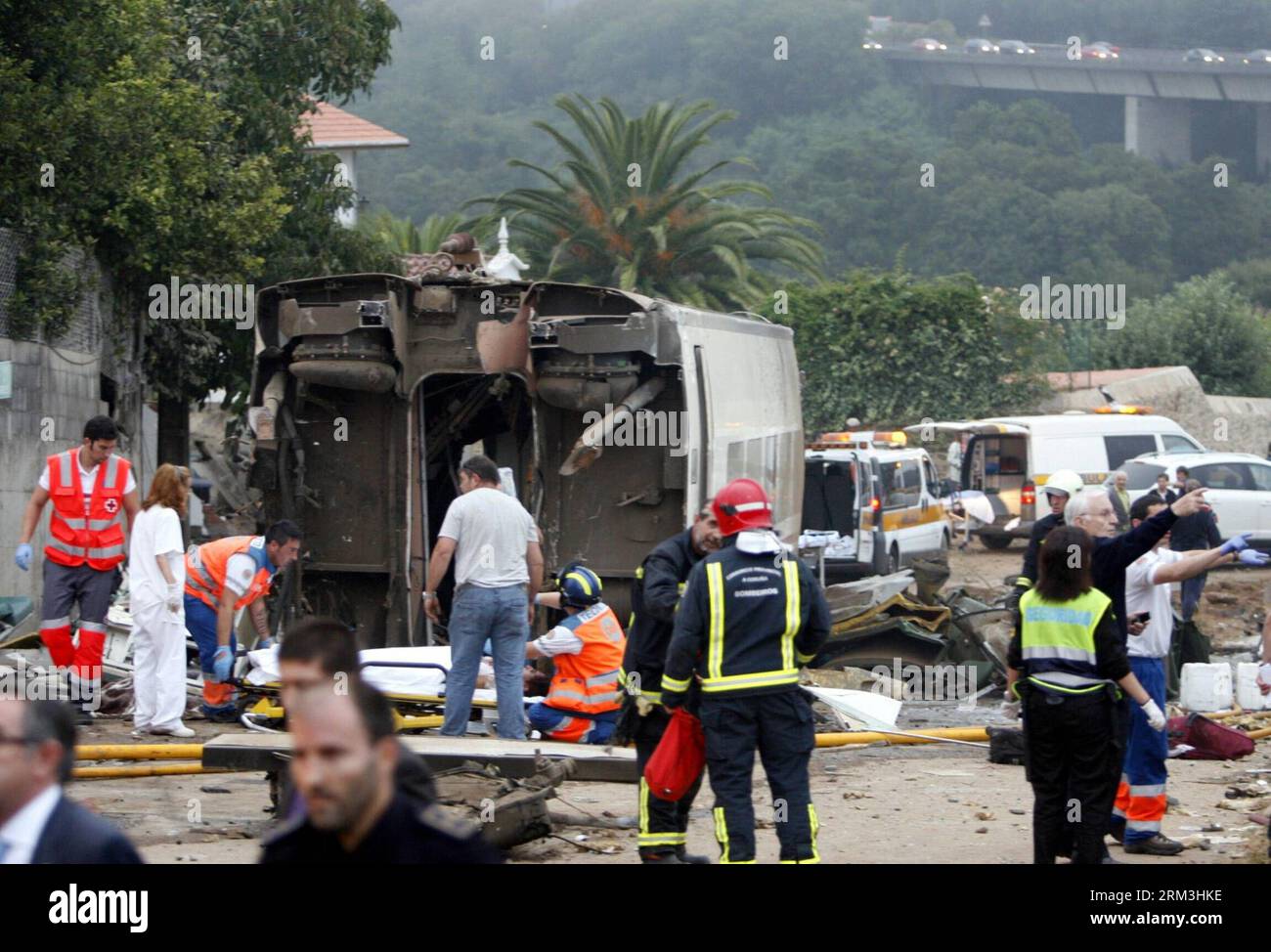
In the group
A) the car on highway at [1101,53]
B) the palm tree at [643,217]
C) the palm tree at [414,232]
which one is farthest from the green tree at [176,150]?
the car on highway at [1101,53]

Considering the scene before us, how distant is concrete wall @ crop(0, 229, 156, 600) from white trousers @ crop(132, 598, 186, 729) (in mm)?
4311

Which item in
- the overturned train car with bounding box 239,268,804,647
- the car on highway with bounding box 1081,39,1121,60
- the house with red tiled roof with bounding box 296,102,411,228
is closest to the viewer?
the overturned train car with bounding box 239,268,804,647

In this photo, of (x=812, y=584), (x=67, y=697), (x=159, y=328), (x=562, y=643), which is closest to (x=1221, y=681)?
(x=562, y=643)

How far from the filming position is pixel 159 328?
1878 centimetres

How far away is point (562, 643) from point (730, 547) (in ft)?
9.84

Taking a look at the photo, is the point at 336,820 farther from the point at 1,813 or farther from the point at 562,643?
the point at 562,643

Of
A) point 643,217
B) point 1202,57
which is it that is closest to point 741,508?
point 643,217

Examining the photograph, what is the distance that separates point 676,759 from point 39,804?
3.36 meters

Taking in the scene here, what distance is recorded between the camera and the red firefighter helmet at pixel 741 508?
633cm

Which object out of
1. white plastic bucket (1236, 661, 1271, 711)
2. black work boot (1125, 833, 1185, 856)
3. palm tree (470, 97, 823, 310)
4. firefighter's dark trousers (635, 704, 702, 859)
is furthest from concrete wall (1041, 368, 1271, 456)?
firefighter's dark trousers (635, 704, 702, 859)

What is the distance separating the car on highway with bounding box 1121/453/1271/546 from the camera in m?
24.5

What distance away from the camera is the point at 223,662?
10.1 metres

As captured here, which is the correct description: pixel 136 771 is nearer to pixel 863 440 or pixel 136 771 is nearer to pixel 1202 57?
pixel 863 440

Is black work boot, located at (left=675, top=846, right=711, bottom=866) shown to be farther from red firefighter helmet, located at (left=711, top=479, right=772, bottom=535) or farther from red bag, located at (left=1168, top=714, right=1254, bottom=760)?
red bag, located at (left=1168, top=714, right=1254, bottom=760)
